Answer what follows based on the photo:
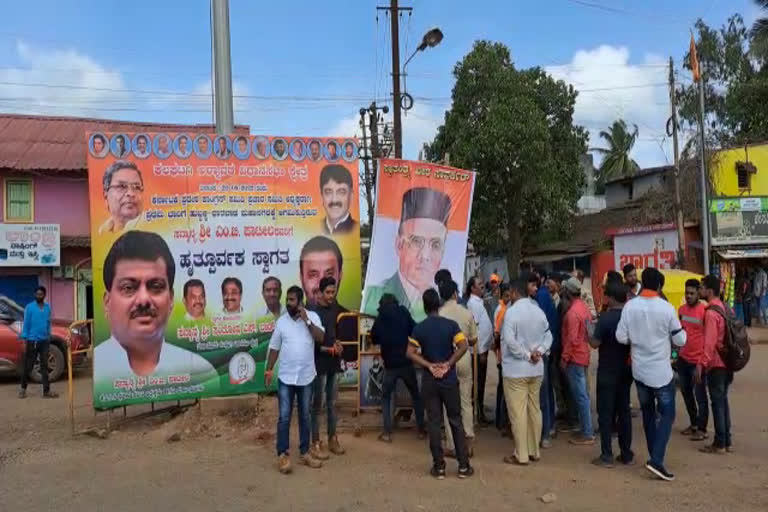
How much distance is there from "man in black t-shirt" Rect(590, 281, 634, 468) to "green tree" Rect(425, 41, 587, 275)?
1556 centimetres

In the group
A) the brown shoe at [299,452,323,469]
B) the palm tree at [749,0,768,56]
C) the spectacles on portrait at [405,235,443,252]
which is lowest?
the brown shoe at [299,452,323,469]

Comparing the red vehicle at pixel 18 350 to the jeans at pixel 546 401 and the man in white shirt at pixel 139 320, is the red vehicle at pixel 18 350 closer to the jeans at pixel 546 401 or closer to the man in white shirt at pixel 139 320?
Answer: the man in white shirt at pixel 139 320

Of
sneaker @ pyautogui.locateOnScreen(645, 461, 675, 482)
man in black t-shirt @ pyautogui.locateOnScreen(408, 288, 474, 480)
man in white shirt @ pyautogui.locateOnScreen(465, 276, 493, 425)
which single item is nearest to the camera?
sneaker @ pyautogui.locateOnScreen(645, 461, 675, 482)

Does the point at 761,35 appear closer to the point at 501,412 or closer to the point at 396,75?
the point at 396,75

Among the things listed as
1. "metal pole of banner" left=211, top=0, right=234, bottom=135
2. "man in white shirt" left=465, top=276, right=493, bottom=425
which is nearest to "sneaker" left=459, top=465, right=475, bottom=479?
"man in white shirt" left=465, top=276, right=493, bottom=425

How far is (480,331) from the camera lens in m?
7.68

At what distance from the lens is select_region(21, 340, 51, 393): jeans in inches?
425

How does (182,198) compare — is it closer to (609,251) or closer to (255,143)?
(255,143)

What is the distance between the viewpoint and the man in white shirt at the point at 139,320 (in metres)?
7.40

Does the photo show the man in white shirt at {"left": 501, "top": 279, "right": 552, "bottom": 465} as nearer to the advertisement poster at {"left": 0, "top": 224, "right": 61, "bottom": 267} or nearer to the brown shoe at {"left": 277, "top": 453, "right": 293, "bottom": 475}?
the brown shoe at {"left": 277, "top": 453, "right": 293, "bottom": 475}

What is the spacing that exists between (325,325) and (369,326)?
1.36m

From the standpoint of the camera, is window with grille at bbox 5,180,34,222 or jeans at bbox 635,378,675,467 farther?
window with grille at bbox 5,180,34,222

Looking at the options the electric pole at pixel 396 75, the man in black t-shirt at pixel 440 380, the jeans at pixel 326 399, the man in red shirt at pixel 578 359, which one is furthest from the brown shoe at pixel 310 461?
the electric pole at pixel 396 75

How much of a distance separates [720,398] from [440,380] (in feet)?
9.16
